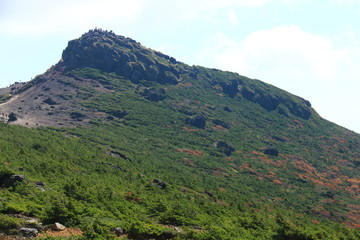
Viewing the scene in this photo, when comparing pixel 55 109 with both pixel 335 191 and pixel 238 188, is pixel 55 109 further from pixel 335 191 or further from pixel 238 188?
pixel 335 191

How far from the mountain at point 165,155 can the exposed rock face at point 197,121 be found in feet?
1.71

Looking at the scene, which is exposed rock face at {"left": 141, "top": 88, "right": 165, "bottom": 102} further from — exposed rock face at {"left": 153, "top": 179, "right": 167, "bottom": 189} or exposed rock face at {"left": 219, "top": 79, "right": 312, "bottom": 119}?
exposed rock face at {"left": 153, "top": 179, "right": 167, "bottom": 189}

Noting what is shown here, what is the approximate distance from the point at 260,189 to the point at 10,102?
383ft

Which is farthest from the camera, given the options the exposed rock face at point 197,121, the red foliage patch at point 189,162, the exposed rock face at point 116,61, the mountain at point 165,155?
the exposed rock face at point 116,61

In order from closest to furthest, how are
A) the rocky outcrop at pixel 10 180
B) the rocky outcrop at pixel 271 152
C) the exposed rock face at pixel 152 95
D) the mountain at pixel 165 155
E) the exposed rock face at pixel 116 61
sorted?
the rocky outcrop at pixel 10 180 → the mountain at pixel 165 155 → the rocky outcrop at pixel 271 152 → the exposed rock face at pixel 152 95 → the exposed rock face at pixel 116 61

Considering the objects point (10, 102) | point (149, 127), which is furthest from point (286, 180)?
point (10, 102)

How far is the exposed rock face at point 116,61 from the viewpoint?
547 feet

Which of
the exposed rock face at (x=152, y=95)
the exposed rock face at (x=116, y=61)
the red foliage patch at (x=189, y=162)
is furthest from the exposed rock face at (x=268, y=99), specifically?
the red foliage patch at (x=189, y=162)

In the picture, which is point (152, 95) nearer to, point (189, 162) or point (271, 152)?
point (189, 162)

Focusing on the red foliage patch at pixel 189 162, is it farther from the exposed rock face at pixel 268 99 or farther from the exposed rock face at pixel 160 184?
the exposed rock face at pixel 268 99

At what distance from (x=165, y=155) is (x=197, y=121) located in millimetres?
44789

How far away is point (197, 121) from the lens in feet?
410

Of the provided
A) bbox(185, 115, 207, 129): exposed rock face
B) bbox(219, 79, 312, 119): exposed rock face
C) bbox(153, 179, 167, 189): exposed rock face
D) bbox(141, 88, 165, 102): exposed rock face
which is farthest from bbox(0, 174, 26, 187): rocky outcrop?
bbox(219, 79, 312, 119): exposed rock face

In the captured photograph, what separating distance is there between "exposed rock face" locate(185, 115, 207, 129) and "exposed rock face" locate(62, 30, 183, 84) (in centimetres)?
5180
